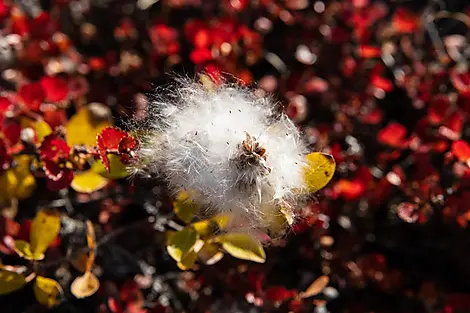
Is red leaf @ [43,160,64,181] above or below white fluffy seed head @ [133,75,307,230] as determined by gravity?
below

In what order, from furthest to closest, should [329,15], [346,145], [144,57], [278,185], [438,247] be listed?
[329,15] < [144,57] < [346,145] < [438,247] < [278,185]

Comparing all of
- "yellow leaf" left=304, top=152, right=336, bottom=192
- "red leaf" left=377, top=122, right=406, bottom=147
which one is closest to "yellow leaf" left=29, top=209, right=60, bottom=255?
"yellow leaf" left=304, top=152, right=336, bottom=192

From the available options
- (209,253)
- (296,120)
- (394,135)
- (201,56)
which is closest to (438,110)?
(394,135)

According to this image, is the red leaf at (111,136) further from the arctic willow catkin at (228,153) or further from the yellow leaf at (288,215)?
the yellow leaf at (288,215)

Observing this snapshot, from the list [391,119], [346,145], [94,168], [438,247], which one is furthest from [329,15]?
[94,168]

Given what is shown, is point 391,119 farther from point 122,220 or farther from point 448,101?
point 122,220

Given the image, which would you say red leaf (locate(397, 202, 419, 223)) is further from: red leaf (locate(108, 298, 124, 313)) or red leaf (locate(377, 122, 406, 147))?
red leaf (locate(108, 298, 124, 313))

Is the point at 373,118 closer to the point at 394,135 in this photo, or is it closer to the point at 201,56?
the point at 394,135
